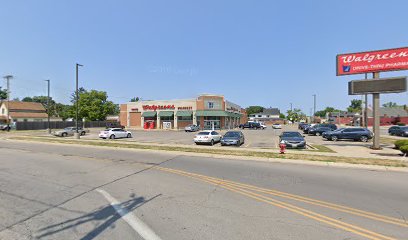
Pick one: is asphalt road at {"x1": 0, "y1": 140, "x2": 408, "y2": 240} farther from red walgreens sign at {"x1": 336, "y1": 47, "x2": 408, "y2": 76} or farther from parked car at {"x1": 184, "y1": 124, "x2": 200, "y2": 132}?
parked car at {"x1": 184, "y1": 124, "x2": 200, "y2": 132}

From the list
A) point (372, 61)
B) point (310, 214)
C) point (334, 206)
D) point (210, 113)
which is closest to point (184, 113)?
point (210, 113)

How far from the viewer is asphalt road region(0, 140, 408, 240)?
437 cm

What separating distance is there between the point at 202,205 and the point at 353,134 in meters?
25.2

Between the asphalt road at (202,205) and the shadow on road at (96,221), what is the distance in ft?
0.06

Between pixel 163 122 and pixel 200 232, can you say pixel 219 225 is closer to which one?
pixel 200 232

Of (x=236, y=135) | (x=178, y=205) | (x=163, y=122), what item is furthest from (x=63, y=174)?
(x=163, y=122)

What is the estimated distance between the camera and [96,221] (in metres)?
4.83

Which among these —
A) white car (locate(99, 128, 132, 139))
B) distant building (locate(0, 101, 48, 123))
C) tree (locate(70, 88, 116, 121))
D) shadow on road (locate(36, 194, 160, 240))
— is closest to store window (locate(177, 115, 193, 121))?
white car (locate(99, 128, 132, 139))

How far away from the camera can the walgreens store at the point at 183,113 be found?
53.2 metres

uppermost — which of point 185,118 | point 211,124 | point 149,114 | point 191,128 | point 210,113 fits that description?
point 210,113

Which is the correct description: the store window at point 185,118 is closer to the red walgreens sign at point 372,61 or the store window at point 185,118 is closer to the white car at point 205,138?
the white car at point 205,138

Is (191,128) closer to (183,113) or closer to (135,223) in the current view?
(183,113)

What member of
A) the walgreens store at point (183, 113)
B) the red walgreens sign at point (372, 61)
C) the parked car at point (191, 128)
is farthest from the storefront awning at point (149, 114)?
the red walgreens sign at point (372, 61)

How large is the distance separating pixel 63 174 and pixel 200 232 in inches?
291
